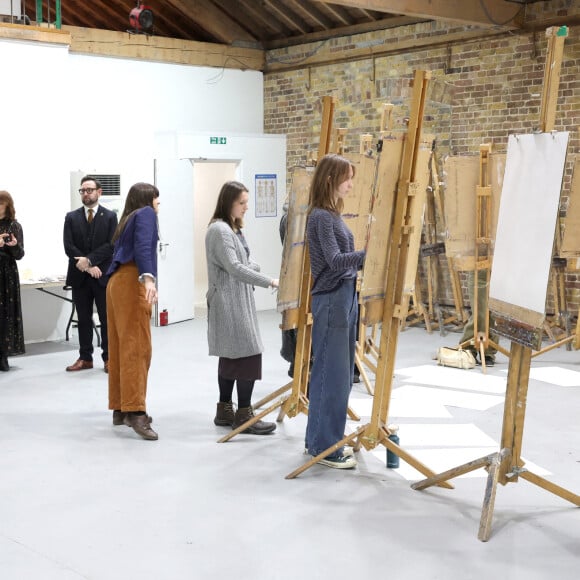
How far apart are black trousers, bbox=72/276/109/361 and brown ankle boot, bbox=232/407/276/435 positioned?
2293 millimetres

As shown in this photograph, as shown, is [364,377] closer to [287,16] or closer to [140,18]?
[140,18]

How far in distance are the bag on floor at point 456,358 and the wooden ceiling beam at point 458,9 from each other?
120 inches

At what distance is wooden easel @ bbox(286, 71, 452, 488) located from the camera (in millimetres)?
4066

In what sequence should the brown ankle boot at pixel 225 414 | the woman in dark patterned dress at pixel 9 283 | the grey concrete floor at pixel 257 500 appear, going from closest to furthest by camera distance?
the grey concrete floor at pixel 257 500 → the brown ankle boot at pixel 225 414 → the woman in dark patterned dress at pixel 9 283

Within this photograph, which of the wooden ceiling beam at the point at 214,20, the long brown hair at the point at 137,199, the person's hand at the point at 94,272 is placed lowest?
the person's hand at the point at 94,272

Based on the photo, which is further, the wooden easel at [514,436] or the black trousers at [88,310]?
the black trousers at [88,310]

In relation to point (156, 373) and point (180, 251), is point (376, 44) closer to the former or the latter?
point (180, 251)

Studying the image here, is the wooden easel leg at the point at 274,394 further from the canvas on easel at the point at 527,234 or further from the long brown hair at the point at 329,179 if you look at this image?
the canvas on easel at the point at 527,234

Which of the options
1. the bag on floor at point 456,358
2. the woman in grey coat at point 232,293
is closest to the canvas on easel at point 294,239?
the woman in grey coat at point 232,293

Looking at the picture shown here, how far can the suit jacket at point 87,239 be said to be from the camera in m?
7.39

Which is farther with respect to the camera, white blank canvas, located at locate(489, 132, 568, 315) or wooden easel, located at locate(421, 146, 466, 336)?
wooden easel, located at locate(421, 146, 466, 336)

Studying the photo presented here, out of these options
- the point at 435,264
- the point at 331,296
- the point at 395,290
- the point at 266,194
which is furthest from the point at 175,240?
the point at 395,290

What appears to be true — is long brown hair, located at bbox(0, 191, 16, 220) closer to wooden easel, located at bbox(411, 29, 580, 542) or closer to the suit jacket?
the suit jacket

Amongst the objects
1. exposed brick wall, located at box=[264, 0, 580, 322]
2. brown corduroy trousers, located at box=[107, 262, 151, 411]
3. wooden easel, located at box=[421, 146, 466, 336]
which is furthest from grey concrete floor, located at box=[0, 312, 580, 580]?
exposed brick wall, located at box=[264, 0, 580, 322]
